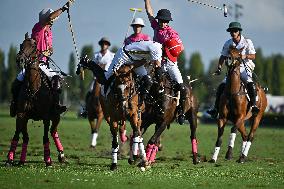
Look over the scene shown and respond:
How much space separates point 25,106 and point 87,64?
1.83 metres

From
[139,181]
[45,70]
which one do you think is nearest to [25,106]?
[45,70]

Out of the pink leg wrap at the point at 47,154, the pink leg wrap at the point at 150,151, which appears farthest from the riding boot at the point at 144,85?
the pink leg wrap at the point at 47,154

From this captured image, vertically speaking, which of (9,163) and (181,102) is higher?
(181,102)

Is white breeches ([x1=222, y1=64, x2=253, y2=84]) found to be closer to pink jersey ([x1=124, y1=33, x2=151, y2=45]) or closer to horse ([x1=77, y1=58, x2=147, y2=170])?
pink jersey ([x1=124, y1=33, x2=151, y2=45])

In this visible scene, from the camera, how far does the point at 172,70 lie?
64.3ft

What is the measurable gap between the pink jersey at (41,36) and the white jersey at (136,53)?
2070 mm

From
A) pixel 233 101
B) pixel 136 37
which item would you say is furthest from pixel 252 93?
pixel 136 37

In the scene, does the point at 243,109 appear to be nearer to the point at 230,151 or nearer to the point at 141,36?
the point at 230,151

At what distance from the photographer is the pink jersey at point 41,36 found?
1867cm

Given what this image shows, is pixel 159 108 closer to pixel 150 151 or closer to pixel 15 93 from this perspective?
pixel 150 151

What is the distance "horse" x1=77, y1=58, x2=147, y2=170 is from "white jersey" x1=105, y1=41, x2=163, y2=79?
10.6 inches

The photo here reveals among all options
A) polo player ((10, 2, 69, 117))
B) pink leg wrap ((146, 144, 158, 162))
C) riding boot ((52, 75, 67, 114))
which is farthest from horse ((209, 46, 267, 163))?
polo player ((10, 2, 69, 117))

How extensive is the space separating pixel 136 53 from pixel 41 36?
2.68 m

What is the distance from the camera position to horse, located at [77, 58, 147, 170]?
55.4 ft
